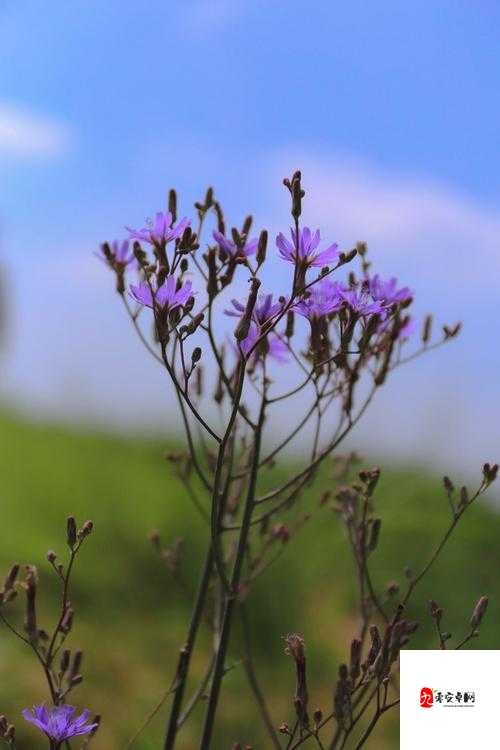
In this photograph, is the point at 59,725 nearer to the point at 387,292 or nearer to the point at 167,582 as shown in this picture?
the point at 387,292

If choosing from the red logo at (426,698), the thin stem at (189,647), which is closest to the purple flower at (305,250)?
the thin stem at (189,647)

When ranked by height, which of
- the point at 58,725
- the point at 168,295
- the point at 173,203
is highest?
the point at 173,203

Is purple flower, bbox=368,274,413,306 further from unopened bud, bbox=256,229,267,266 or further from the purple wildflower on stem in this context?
the purple wildflower on stem

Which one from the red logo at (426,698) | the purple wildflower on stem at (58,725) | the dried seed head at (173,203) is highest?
the dried seed head at (173,203)

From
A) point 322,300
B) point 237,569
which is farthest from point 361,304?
point 237,569

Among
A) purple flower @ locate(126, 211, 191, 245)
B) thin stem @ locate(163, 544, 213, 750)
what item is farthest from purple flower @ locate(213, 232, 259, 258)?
thin stem @ locate(163, 544, 213, 750)

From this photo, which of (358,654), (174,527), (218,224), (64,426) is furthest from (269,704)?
(64,426)

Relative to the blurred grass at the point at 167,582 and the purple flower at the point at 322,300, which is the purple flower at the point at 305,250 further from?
the blurred grass at the point at 167,582
